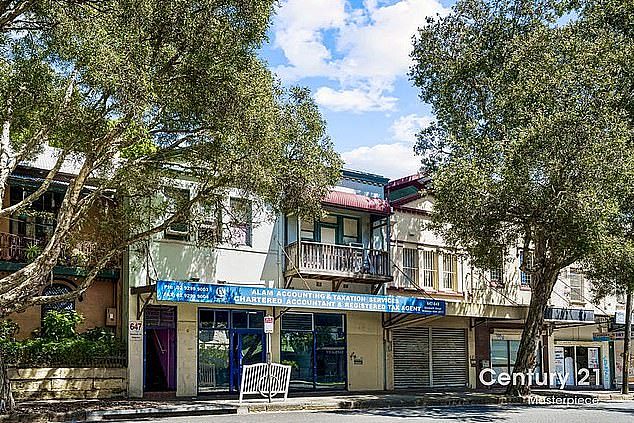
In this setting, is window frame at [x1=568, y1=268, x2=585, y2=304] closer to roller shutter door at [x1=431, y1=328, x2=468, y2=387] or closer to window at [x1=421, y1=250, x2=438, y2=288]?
roller shutter door at [x1=431, y1=328, x2=468, y2=387]

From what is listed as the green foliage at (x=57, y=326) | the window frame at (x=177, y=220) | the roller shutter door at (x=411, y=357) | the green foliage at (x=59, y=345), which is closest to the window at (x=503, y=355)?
the roller shutter door at (x=411, y=357)

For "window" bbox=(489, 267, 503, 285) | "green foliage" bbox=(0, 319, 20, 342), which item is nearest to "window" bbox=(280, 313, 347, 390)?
"window" bbox=(489, 267, 503, 285)

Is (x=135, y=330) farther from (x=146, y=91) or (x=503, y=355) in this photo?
(x=503, y=355)

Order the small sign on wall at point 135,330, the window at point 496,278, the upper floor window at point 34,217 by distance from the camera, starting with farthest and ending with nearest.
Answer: the window at point 496,278
the small sign on wall at point 135,330
the upper floor window at point 34,217

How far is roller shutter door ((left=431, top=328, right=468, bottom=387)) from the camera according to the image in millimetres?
34281

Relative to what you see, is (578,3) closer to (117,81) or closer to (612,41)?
(612,41)

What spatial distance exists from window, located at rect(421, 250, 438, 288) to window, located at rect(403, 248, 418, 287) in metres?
0.35

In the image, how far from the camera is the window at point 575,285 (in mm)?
40125

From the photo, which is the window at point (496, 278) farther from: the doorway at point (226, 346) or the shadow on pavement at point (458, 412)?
the doorway at point (226, 346)

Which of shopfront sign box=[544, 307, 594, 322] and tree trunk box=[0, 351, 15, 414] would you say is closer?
tree trunk box=[0, 351, 15, 414]

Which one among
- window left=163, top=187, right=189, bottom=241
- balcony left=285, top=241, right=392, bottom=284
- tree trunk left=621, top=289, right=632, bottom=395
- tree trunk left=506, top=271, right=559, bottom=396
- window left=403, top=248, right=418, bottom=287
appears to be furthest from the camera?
tree trunk left=621, top=289, right=632, bottom=395

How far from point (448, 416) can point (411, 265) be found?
1256 cm

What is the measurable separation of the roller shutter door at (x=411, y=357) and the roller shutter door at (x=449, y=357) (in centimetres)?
53

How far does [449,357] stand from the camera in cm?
3484
